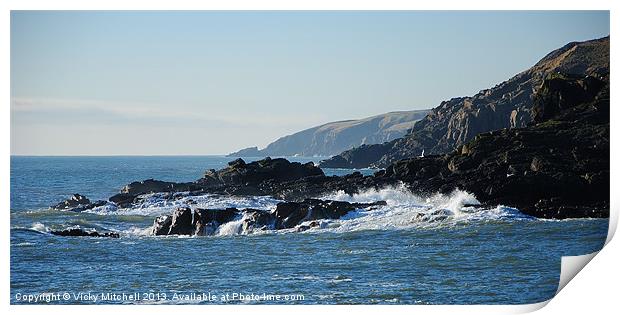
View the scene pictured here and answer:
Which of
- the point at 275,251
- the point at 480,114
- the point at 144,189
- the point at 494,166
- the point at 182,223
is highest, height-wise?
the point at 480,114

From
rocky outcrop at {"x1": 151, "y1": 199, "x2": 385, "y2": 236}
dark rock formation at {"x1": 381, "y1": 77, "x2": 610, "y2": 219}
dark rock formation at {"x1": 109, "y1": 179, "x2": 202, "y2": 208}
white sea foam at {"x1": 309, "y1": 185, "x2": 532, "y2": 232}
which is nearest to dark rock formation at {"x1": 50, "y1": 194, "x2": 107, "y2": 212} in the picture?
dark rock formation at {"x1": 109, "y1": 179, "x2": 202, "y2": 208}

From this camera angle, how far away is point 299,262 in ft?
56.5

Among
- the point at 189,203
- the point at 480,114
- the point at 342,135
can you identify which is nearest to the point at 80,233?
the point at 189,203

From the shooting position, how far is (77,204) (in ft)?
64.2

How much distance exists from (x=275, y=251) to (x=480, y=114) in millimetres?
4697

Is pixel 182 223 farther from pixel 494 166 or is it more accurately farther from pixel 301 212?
A: pixel 494 166

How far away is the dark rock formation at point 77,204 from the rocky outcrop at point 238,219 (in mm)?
1572

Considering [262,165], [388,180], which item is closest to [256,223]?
[262,165]

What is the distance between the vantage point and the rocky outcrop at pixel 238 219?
61.7 feet

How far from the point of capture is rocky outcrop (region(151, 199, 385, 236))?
61.7ft

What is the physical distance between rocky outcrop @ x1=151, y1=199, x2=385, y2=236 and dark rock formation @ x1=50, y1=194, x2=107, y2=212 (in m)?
1.57

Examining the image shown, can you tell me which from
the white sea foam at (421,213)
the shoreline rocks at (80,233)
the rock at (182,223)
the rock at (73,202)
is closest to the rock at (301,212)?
the white sea foam at (421,213)

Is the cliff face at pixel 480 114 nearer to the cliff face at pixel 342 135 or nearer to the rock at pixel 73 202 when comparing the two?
the cliff face at pixel 342 135

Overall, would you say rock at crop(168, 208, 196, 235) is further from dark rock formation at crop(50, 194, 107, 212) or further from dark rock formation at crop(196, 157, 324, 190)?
dark rock formation at crop(50, 194, 107, 212)
